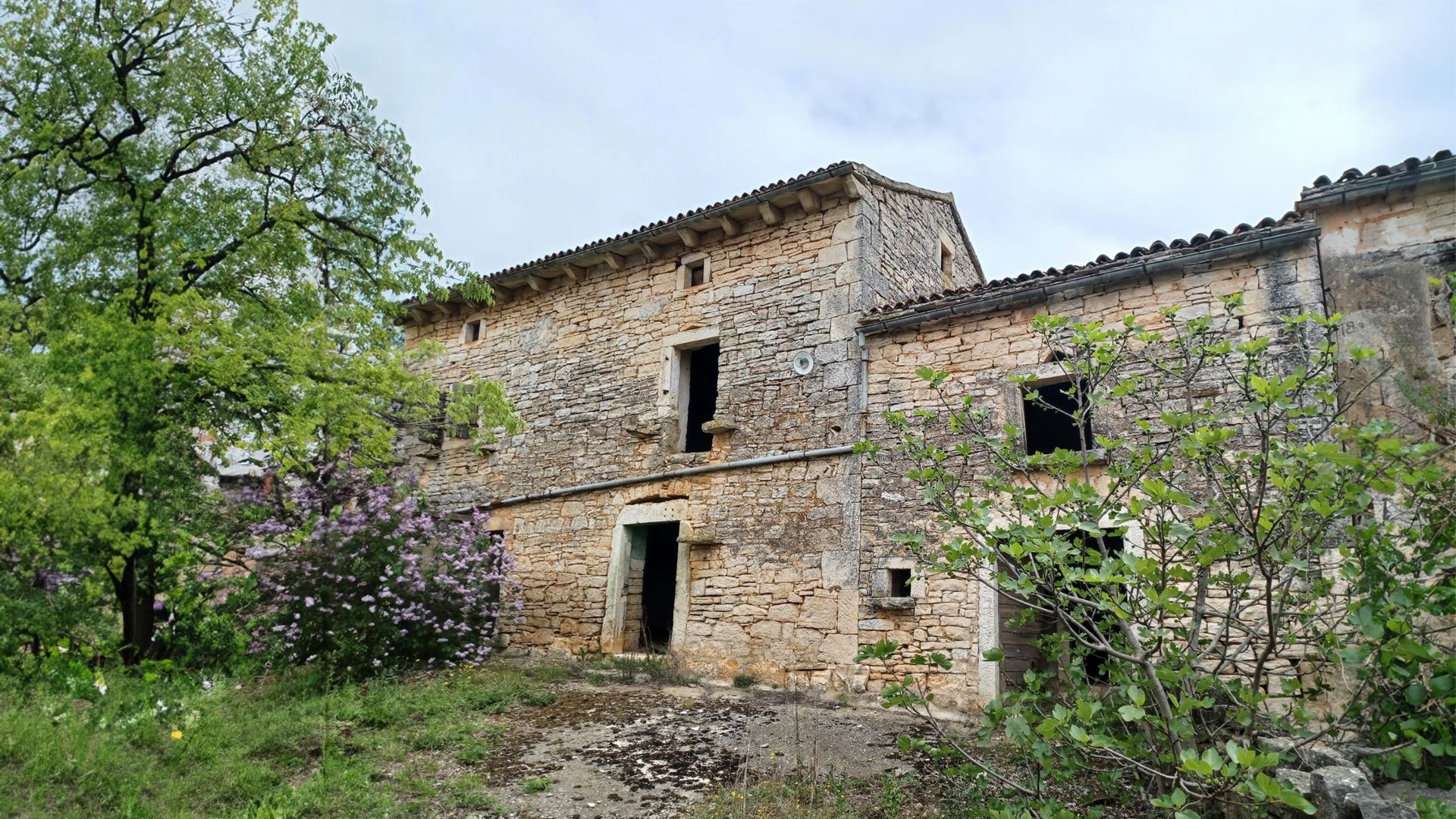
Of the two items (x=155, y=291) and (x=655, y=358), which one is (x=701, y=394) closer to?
(x=655, y=358)

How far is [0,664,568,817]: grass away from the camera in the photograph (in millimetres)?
4238

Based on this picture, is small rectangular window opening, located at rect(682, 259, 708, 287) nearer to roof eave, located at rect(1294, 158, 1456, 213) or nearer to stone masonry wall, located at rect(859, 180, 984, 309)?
stone masonry wall, located at rect(859, 180, 984, 309)

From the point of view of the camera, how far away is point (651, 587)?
11523 millimetres

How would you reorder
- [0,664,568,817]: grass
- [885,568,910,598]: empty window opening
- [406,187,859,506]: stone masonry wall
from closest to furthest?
[0,664,568,817]: grass
[885,568,910,598]: empty window opening
[406,187,859,506]: stone masonry wall

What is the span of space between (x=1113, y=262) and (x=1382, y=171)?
1.95 meters

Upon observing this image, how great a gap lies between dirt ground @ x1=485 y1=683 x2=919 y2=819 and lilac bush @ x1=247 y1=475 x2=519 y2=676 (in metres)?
1.91

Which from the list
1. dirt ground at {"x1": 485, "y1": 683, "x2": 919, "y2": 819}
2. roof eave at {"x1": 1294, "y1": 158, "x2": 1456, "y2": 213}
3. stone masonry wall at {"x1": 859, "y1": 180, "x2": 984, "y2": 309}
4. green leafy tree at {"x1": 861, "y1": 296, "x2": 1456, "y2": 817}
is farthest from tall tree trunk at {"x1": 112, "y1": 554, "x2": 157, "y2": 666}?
roof eave at {"x1": 1294, "y1": 158, "x2": 1456, "y2": 213}

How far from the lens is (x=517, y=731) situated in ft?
19.7

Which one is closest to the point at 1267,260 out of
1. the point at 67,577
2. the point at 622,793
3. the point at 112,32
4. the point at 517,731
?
the point at 622,793

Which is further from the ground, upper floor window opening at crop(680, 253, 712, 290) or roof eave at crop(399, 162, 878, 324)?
roof eave at crop(399, 162, 878, 324)

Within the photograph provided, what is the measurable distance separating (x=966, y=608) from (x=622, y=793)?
375 centimetres

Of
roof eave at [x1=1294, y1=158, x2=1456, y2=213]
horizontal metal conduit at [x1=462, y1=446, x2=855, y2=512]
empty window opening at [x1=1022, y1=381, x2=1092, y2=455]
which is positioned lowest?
horizontal metal conduit at [x1=462, y1=446, x2=855, y2=512]

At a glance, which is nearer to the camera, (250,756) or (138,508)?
(250,756)

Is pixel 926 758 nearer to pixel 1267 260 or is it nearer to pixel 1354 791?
pixel 1354 791
